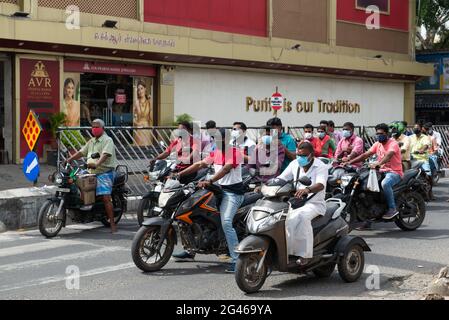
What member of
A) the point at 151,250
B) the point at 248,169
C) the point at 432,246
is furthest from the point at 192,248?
the point at 432,246

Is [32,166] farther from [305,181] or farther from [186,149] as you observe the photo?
[305,181]

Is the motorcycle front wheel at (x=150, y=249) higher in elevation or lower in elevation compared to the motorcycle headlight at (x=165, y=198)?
lower

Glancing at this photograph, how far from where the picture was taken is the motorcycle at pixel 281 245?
7.35m

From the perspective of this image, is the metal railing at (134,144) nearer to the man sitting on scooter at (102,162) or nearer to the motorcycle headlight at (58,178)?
the man sitting on scooter at (102,162)

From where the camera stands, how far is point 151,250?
8.50 meters

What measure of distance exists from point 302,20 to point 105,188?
19.5 m

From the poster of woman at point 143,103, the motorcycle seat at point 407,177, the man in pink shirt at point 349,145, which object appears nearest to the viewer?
the motorcycle seat at point 407,177

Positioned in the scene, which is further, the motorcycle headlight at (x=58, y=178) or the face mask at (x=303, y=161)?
the motorcycle headlight at (x=58, y=178)

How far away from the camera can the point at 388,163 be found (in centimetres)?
1173

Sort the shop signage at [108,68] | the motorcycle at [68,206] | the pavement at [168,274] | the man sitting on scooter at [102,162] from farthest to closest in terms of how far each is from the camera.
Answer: the shop signage at [108,68]
the man sitting on scooter at [102,162]
the motorcycle at [68,206]
the pavement at [168,274]

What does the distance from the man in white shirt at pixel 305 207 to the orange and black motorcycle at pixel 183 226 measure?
107 centimetres

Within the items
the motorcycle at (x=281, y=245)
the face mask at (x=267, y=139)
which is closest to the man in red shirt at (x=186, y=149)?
the face mask at (x=267, y=139)

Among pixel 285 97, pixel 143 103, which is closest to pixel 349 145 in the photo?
pixel 143 103

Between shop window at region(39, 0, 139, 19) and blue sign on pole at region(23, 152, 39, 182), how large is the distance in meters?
7.36
